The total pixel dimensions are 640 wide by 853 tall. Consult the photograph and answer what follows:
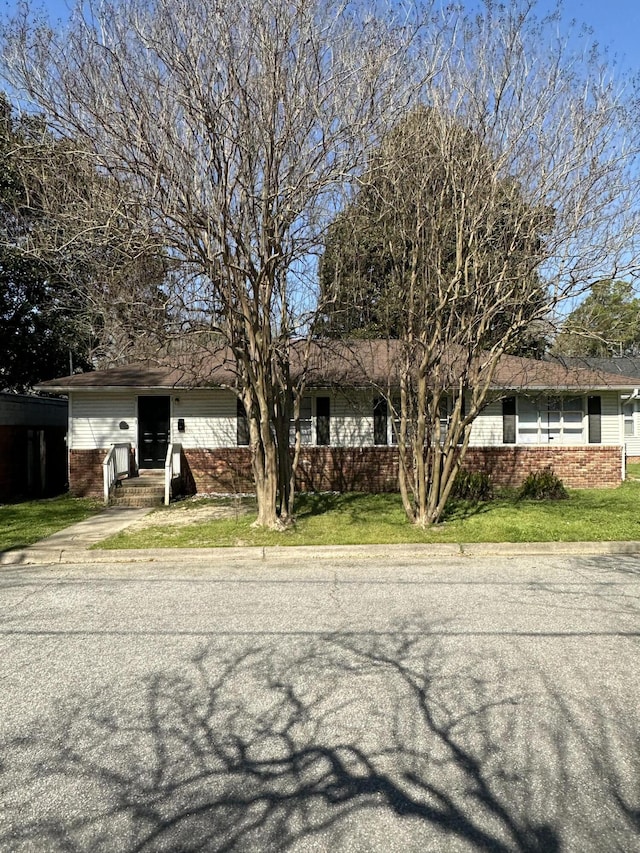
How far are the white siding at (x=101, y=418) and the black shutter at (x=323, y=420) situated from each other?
15.3ft

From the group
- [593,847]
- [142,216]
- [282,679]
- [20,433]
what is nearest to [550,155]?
[142,216]

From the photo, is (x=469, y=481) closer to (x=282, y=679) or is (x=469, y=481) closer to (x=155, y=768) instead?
(x=282, y=679)

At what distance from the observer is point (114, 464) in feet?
49.2

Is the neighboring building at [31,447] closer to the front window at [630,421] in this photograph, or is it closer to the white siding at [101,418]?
the white siding at [101,418]

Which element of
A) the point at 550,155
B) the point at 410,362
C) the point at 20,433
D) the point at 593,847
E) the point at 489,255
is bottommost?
the point at 593,847

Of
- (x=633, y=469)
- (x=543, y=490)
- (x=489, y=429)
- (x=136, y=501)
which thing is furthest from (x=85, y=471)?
(x=633, y=469)

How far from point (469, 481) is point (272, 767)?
11701 mm

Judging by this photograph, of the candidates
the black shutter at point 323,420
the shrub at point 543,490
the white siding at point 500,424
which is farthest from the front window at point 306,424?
the shrub at point 543,490

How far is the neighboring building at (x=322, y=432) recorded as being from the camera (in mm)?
15898

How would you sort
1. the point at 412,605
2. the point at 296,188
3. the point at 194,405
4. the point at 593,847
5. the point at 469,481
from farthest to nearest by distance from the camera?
the point at 194,405 < the point at 469,481 < the point at 296,188 < the point at 412,605 < the point at 593,847

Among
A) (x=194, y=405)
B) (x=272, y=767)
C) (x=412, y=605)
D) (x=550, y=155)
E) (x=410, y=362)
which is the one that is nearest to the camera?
(x=272, y=767)

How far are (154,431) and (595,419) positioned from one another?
11.7 m

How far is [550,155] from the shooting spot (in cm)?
952

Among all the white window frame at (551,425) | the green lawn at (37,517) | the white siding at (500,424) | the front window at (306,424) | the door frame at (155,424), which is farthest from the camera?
the white window frame at (551,425)
